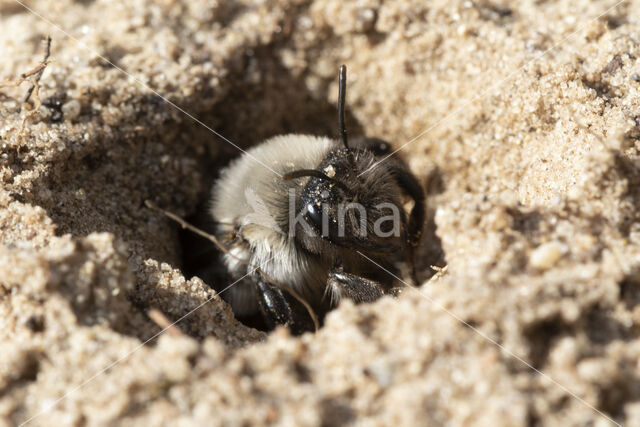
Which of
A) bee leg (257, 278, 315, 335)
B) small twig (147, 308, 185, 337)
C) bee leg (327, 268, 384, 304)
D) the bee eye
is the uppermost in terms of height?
the bee eye

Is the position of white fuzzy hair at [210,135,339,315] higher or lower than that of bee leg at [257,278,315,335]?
higher

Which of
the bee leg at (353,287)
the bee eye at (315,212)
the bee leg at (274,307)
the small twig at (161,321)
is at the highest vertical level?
the bee eye at (315,212)

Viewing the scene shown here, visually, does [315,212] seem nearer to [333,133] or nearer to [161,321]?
[161,321]

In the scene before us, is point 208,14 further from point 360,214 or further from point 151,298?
point 151,298

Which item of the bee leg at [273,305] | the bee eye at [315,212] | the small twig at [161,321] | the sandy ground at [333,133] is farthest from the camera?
the bee leg at [273,305]

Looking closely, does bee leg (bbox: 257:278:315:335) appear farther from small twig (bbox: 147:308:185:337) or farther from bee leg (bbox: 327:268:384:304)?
small twig (bbox: 147:308:185:337)

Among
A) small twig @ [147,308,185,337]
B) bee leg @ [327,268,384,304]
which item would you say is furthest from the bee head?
small twig @ [147,308,185,337]

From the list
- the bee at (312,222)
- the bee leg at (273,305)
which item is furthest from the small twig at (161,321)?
the bee leg at (273,305)

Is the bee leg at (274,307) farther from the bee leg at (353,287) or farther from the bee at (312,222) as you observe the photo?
the bee leg at (353,287)
